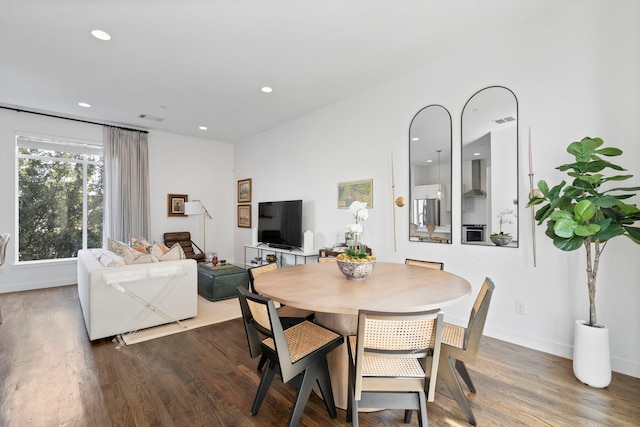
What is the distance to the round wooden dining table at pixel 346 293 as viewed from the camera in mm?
1519

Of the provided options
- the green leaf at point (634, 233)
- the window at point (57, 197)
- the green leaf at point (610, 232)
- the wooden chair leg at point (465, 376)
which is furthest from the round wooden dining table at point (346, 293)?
the window at point (57, 197)

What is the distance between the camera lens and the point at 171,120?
5504 millimetres

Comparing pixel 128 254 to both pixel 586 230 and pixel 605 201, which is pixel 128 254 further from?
pixel 605 201

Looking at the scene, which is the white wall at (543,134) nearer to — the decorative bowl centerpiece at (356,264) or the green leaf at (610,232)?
the green leaf at (610,232)

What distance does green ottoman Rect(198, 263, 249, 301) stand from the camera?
4172 millimetres

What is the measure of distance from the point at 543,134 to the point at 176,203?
636 centimetres

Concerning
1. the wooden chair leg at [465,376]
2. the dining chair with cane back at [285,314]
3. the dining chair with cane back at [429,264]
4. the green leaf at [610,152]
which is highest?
the green leaf at [610,152]

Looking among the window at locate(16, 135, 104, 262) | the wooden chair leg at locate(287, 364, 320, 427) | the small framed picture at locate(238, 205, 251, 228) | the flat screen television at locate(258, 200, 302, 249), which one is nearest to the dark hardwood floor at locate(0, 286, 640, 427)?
the wooden chair leg at locate(287, 364, 320, 427)

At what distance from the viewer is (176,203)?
21.4ft

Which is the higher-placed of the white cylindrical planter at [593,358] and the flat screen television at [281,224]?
the flat screen television at [281,224]

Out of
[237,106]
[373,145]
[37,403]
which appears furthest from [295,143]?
[37,403]

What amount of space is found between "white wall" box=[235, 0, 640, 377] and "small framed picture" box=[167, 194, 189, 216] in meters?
4.41

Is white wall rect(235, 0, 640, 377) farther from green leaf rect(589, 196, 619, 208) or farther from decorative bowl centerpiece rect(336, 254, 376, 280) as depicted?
decorative bowl centerpiece rect(336, 254, 376, 280)

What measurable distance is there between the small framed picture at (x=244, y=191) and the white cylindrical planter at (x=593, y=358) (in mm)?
5864
